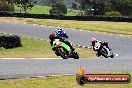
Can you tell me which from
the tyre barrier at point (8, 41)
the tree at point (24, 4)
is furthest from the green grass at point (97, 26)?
the tree at point (24, 4)

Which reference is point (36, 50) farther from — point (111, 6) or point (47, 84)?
point (111, 6)

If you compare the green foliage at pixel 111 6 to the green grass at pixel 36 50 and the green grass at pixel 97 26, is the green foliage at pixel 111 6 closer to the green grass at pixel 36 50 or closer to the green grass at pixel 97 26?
the green grass at pixel 97 26

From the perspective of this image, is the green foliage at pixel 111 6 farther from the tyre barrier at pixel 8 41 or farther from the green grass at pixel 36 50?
the tyre barrier at pixel 8 41

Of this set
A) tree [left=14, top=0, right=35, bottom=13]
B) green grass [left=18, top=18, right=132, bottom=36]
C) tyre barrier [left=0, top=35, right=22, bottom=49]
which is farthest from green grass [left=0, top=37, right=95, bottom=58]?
tree [left=14, top=0, right=35, bottom=13]

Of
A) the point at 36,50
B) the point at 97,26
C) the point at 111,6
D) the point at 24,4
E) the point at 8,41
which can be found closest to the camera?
the point at 8,41

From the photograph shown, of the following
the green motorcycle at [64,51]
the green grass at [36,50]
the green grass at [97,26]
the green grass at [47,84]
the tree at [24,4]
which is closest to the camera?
the green grass at [47,84]

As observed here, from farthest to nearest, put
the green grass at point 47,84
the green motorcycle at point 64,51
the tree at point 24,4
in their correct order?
the tree at point 24,4 → the green motorcycle at point 64,51 → the green grass at point 47,84

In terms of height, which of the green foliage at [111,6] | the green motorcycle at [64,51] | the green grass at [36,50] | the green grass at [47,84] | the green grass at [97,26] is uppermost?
the green grass at [47,84]

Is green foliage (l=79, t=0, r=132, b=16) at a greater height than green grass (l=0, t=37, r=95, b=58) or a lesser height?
Result: lesser

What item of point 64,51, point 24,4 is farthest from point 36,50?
point 24,4

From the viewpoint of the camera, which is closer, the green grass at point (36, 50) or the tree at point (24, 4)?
the green grass at point (36, 50)

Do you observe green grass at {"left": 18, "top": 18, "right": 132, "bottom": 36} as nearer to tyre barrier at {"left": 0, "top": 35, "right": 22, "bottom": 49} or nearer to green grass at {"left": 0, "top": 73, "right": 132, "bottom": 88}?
tyre barrier at {"left": 0, "top": 35, "right": 22, "bottom": 49}

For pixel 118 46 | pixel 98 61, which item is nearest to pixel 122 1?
pixel 118 46

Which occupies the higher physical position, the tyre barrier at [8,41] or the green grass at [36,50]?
the tyre barrier at [8,41]
